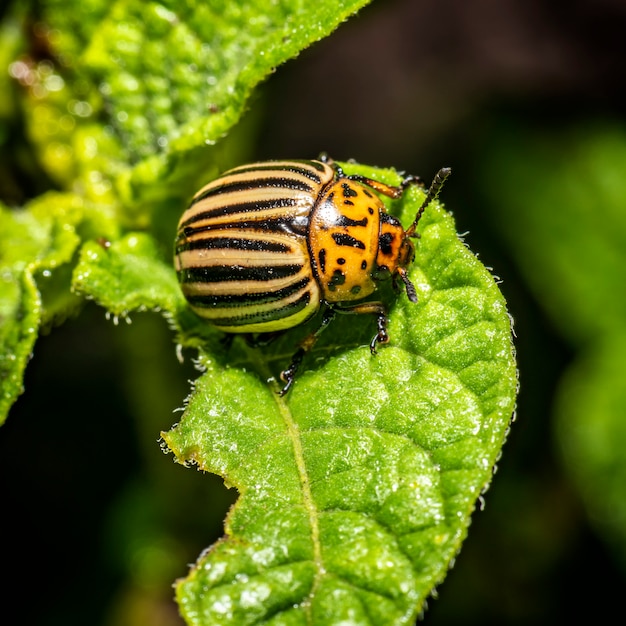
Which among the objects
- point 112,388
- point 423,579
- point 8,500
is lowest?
point 8,500

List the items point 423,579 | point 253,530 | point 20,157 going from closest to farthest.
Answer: point 423,579
point 253,530
point 20,157

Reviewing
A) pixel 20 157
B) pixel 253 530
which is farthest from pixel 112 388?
pixel 253 530

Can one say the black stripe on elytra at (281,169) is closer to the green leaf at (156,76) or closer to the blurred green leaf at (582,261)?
the green leaf at (156,76)

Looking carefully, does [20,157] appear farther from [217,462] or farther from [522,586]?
[522,586]

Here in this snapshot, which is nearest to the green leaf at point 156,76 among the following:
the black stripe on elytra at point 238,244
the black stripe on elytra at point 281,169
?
the black stripe on elytra at point 281,169

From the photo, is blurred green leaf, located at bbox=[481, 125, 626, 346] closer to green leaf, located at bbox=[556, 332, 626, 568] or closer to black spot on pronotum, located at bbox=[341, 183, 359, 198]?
green leaf, located at bbox=[556, 332, 626, 568]

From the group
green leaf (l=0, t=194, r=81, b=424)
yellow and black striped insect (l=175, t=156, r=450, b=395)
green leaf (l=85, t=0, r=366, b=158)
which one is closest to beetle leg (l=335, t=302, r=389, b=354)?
yellow and black striped insect (l=175, t=156, r=450, b=395)
